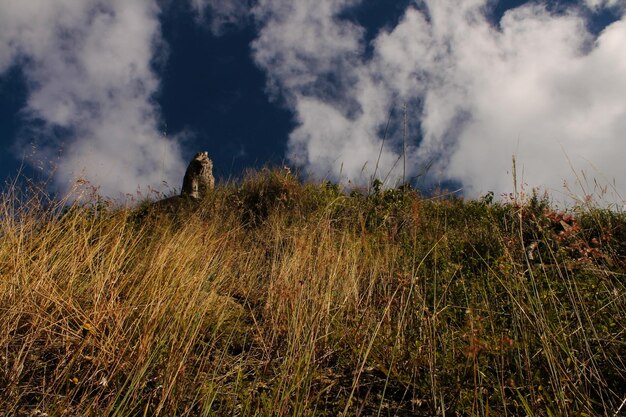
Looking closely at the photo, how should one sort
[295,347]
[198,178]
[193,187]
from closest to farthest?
[295,347], [193,187], [198,178]

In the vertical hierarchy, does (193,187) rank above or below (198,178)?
below

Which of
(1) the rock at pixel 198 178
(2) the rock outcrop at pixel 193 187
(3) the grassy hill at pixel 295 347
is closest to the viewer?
(3) the grassy hill at pixel 295 347

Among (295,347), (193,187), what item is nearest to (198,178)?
(193,187)

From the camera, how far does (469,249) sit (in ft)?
17.6

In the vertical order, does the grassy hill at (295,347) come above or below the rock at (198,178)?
below

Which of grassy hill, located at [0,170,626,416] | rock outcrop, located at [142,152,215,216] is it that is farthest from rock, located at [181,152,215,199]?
grassy hill, located at [0,170,626,416]

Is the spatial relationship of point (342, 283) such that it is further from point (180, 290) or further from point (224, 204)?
point (224, 204)

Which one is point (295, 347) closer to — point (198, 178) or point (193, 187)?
point (193, 187)

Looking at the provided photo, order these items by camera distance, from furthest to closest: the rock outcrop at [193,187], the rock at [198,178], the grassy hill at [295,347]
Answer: the rock at [198,178] < the rock outcrop at [193,187] < the grassy hill at [295,347]

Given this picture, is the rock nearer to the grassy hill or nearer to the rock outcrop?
the rock outcrop

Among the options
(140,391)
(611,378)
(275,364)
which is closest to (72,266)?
(140,391)

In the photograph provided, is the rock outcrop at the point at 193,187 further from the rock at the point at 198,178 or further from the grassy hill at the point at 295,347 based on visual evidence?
the grassy hill at the point at 295,347

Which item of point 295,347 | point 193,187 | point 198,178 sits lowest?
point 295,347

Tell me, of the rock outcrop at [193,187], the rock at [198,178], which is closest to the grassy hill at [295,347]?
the rock outcrop at [193,187]
